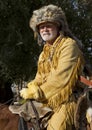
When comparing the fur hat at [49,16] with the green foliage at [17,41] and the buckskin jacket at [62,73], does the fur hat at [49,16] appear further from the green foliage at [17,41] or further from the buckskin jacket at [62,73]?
the green foliage at [17,41]

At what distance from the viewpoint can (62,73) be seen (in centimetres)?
514

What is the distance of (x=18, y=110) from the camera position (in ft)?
17.5

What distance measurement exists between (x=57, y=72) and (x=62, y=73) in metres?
0.05

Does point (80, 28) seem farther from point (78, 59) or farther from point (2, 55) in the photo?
point (78, 59)

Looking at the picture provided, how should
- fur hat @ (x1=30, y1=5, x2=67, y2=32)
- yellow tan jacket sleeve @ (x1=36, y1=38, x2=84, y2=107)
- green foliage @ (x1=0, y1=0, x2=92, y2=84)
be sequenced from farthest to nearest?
green foliage @ (x1=0, y1=0, x2=92, y2=84) < fur hat @ (x1=30, y1=5, x2=67, y2=32) < yellow tan jacket sleeve @ (x1=36, y1=38, x2=84, y2=107)

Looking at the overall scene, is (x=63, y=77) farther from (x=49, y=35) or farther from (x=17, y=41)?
(x=17, y=41)

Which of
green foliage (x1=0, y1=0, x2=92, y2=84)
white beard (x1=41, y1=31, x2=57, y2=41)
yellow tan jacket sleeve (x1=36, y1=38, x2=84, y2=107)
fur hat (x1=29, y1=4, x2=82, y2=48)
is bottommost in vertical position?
green foliage (x1=0, y1=0, x2=92, y2=84)

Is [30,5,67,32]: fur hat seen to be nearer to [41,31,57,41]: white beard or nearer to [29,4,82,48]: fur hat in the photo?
[29,4,82,48]: fur hat

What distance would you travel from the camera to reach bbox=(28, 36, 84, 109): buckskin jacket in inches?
202

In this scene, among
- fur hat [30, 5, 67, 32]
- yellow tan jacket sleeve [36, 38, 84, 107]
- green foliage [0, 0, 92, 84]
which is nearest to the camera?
yellow tan jacket sleeve [36, 38, 84, 107]

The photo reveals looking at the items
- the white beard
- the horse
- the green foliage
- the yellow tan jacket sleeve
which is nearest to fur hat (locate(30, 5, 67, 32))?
the white beard

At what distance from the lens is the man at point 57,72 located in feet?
16.9

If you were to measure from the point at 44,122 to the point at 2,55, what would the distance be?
1016cm

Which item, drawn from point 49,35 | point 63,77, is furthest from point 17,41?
point 63,77
